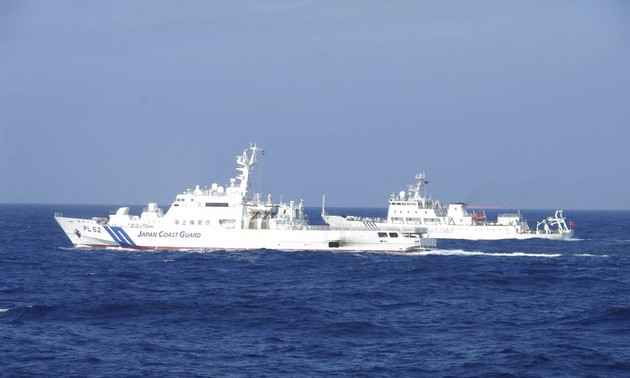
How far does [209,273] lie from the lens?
50.3 meters

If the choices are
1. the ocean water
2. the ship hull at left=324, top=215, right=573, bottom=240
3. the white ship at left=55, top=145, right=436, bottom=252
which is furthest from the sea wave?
the ship hull at left=324, top=215, right=573, bottom=240

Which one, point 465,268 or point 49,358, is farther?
point 465,268

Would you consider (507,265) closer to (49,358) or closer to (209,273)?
(209,273)

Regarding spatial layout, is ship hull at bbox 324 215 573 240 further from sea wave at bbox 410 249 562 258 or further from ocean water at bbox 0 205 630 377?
ocean water at bbox 0 205 630 377

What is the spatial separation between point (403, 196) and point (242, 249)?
28.3 m

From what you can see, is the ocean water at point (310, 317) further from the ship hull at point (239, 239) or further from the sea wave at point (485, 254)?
the sea wave at point (485, 254)

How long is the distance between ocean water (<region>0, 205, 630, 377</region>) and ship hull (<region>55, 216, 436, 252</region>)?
4.96 m

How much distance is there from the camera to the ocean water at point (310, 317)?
2564 centimetres

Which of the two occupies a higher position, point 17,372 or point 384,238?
point 384,238

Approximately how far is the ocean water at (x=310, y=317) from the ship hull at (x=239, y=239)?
16.3 ft

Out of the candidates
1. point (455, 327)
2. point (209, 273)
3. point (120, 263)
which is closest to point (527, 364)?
point (455, 327)

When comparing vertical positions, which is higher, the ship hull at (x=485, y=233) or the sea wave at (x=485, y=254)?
the ship hull at (x=485, y=233)

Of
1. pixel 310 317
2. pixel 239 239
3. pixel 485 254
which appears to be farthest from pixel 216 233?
pixel 310 317

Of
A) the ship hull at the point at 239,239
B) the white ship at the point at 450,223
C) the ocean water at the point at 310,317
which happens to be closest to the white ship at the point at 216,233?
the ship hull at the point at 239,239
